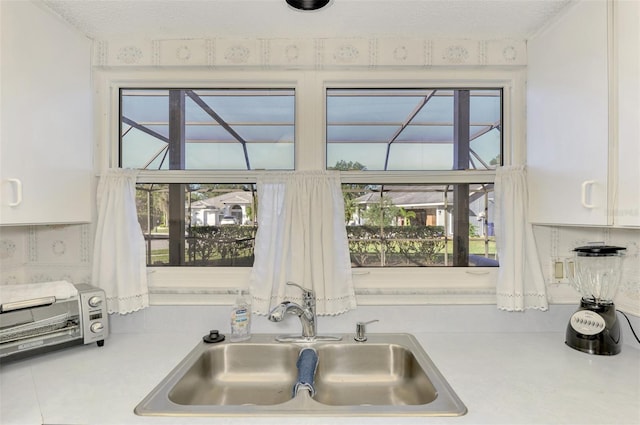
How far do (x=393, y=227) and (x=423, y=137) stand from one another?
0.46 meters

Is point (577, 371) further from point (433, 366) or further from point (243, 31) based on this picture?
point (243, 31)

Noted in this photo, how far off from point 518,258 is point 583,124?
1.94ft

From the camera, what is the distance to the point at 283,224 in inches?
61.7

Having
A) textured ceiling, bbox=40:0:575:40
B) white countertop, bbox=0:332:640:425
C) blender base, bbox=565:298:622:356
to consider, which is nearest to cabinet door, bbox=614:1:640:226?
textured ceiling, bbox=40:0:575:40

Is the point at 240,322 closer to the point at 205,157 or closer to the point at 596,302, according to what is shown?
the point at 205,157

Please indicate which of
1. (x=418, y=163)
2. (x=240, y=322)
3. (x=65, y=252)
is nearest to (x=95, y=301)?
(x=65, y=252)

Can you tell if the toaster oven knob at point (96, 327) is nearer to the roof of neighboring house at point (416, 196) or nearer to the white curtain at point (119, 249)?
the white curtain at point (119, 249)

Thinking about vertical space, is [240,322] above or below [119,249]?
below

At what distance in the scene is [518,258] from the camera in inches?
59.6

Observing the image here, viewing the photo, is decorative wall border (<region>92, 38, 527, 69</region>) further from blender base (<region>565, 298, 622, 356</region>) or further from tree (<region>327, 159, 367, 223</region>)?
blender base (<region>565, 298, 622, 356</region>)

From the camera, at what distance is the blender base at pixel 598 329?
4.29ft

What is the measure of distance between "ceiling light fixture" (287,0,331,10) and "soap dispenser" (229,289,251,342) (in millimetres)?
1202

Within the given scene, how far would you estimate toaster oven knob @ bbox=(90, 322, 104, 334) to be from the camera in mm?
1380

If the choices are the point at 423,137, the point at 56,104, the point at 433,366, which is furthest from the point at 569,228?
the point at 56,104
